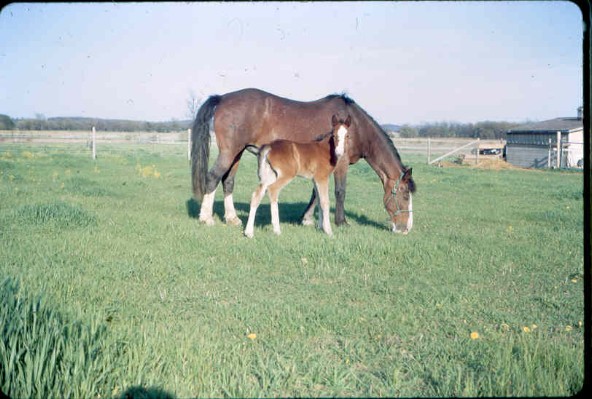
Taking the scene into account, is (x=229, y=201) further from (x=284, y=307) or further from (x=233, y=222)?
(x=284, y=307)

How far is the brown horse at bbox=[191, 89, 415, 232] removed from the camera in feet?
31.4

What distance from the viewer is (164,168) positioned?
23.9m

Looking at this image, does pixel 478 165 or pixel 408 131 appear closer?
pixel 478 165

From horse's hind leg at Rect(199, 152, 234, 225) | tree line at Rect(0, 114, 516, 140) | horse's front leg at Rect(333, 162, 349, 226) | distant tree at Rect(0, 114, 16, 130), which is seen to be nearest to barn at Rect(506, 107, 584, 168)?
tree line at Rect(0, 114, 516, 140)

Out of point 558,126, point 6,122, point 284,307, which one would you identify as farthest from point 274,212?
point 558,126

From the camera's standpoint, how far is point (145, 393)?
10.1 ft

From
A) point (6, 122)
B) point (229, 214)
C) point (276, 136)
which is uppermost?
point (6, 122)

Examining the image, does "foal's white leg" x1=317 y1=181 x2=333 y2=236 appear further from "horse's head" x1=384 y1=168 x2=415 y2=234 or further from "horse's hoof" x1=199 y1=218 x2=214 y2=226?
"horse's hoof" x1=199 y1=218 x2=214 y2=226

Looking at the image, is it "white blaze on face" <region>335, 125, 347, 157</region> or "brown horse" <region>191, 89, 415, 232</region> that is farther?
"brown horse" <region>191, 89, 415, 232</region>

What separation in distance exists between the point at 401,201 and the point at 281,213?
3287 millimetres

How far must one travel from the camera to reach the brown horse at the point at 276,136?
9.56 metres

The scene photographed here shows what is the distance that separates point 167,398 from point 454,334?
2.63 m

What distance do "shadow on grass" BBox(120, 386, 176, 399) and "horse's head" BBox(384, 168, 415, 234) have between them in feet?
21.4

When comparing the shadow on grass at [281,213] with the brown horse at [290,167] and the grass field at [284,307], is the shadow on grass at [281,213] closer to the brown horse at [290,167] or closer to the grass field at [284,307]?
the grass field at [284,307]
